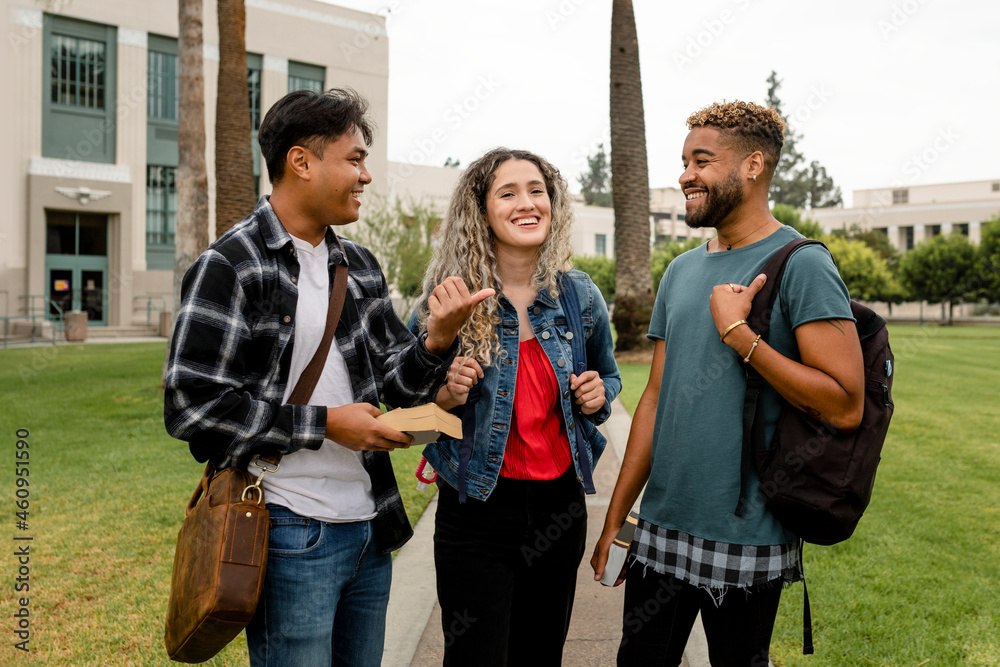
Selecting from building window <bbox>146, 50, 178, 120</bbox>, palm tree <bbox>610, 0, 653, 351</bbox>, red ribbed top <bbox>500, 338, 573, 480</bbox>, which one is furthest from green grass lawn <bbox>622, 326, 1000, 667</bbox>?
building window <bbox>146, 50, 178, 120</bbox>

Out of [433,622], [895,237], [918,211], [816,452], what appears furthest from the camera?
[895,237]

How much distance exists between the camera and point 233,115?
37.3ft

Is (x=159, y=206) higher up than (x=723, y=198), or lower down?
higher up

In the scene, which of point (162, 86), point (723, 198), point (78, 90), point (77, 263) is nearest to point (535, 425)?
point (723, 198)

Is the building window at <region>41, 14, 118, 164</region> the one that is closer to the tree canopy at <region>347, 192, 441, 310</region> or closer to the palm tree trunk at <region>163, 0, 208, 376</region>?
the tree canopy at <region>347, 192, 441, 310</region>

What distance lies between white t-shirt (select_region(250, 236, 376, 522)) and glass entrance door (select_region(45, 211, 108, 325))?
31.7m

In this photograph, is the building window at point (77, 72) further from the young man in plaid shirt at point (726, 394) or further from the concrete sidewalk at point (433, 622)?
the young man in plaid shirt at point (726, 394)

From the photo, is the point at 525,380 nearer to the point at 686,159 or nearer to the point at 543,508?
the point at 543,508

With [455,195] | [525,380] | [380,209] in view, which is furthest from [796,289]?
[380,209]

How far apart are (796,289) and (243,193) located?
10.1 metres

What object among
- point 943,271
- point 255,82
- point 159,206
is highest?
point 255,82

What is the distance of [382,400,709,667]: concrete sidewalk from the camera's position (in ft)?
11.7

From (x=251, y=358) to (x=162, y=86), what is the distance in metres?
35.4

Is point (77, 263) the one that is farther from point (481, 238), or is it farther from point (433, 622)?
point (481, 238)
